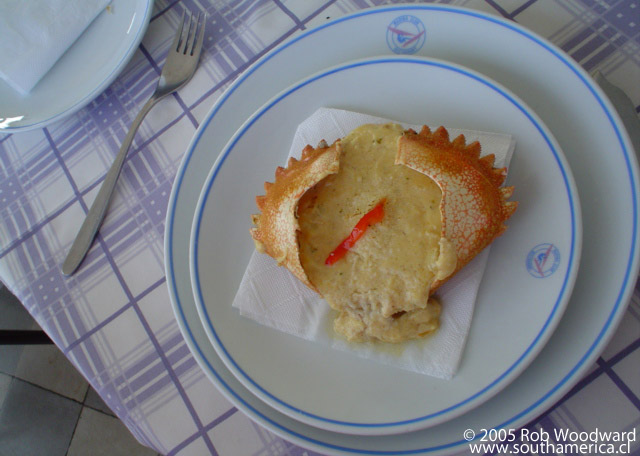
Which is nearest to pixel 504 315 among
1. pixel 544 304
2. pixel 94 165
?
pixel 544 304

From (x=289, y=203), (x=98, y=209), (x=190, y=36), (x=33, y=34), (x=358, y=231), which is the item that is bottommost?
(x=358, y=231)

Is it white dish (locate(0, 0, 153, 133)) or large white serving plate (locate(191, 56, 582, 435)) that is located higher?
white dish (locate(0, 0, 153, 133))

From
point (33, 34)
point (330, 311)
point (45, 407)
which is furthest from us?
point (45, 407)

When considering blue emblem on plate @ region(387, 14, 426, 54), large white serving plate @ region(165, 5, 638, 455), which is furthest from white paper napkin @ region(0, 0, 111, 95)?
blue emblem on plate @ region(387, 14, 426, 54)

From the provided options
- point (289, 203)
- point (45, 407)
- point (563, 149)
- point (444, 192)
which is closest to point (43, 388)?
point (45, 407)

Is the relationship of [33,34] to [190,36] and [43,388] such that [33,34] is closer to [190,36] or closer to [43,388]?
[190,36]

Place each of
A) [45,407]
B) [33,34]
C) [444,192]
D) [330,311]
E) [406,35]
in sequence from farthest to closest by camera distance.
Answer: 1. [45,407]
2. [33,34]
3. [406,35]
4. [330,311]
5. [444,192]

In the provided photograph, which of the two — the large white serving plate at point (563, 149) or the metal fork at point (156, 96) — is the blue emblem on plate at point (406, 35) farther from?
the metal fork at point (156, 96)

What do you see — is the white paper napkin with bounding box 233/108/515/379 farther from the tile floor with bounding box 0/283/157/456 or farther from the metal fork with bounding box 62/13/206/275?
the tile floor with bounding box 0/283/157/456
